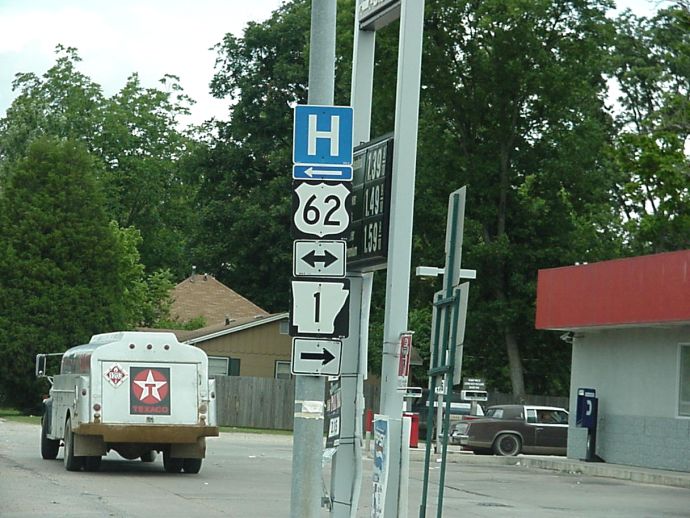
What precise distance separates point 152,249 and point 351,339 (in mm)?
61671

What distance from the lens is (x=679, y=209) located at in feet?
149

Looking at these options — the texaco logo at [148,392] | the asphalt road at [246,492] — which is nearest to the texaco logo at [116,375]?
the texaco logo at [148,392]

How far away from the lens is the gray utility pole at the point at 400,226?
1353 cm

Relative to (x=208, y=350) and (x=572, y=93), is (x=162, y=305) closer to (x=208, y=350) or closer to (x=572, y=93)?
(x=208, y=350)

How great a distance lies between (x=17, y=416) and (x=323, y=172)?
134 feet

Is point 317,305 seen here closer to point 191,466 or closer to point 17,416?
point 191,466

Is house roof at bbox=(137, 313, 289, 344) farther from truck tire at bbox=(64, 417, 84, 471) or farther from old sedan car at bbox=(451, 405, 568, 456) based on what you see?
truck tire at bbox=(64, 417, 84, 471)

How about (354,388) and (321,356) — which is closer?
(321,356)

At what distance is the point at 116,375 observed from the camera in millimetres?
22609

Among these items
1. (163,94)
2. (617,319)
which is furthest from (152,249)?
(617,319)

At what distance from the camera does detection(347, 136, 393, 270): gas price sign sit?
43.5ft

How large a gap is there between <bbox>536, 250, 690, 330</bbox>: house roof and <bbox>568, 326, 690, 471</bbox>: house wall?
888mm

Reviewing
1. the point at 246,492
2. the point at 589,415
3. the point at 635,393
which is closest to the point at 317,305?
the point at 246,492

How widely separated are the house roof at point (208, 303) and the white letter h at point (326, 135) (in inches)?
1917
